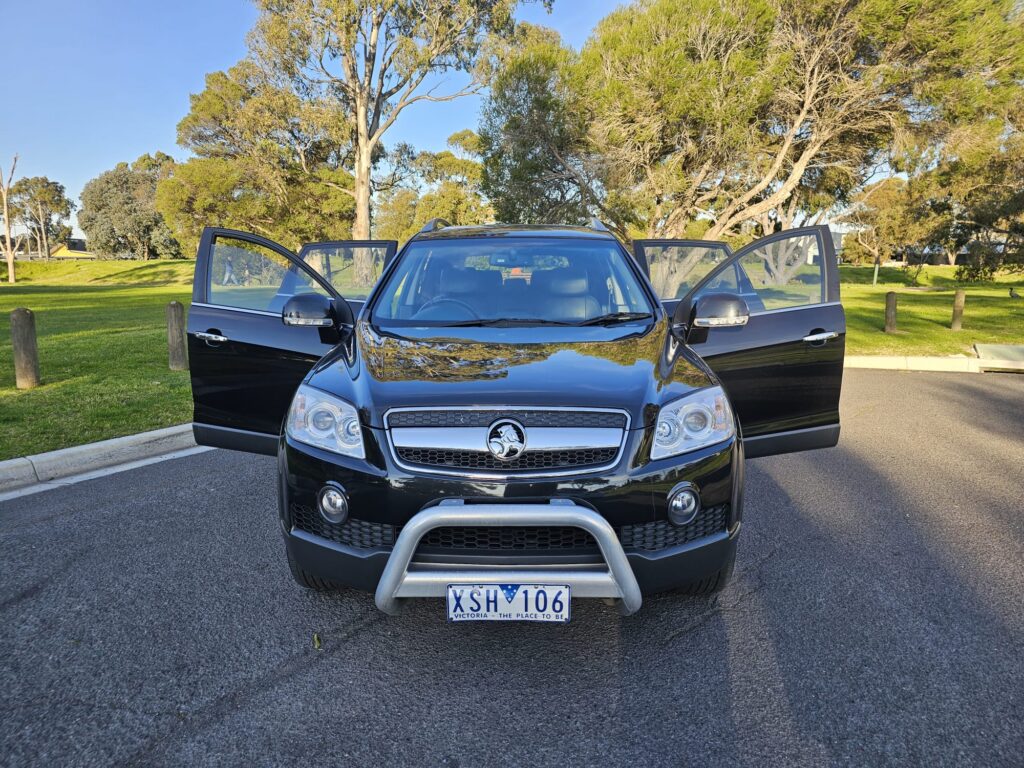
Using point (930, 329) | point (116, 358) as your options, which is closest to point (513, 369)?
point (116, 358)

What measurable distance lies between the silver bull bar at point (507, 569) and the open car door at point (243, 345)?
1802mm

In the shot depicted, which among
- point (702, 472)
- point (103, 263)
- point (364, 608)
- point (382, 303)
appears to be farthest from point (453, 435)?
point (103, 263)

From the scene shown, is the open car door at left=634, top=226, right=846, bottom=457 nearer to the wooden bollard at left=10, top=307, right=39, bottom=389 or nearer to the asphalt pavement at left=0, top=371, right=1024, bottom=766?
the asphalt pavement at left=0, top=371, right=1024, bottom=766

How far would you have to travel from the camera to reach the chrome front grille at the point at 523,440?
2461mm

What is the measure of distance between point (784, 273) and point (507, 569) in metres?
3.15

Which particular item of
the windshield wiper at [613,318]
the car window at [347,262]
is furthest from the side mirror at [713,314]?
the car window at [347,262]

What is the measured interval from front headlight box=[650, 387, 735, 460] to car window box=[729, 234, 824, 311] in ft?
5.94

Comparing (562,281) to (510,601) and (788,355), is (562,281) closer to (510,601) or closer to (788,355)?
(788,355)

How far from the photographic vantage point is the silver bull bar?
2334 mm

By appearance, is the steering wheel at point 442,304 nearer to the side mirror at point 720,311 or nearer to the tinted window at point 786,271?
the side mirror at point 720,311

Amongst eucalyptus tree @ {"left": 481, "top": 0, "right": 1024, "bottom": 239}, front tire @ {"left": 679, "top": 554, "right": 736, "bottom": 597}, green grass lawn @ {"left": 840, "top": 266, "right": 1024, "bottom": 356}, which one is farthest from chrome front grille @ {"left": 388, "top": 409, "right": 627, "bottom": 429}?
eucalyptus tree @ {"left": 481, "top": 0, "right": 1024, "bottom": 239}

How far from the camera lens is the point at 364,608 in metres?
3.13

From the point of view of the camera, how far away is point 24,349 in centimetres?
809

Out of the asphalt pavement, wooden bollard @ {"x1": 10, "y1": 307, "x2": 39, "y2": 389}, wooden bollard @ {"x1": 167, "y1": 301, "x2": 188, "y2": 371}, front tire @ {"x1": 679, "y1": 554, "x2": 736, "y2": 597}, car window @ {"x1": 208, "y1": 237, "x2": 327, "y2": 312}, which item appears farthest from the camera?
wooden bollard @ {"x1": 167, "y1": 301, "x2": 188, "y2": 371}
